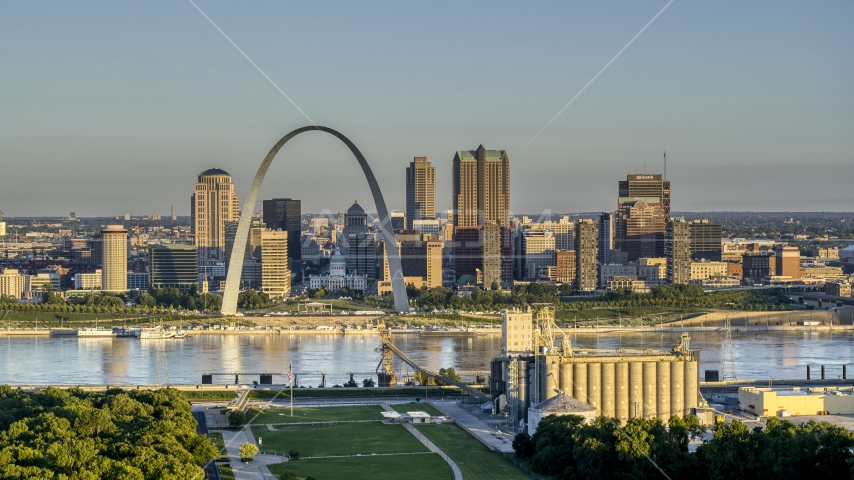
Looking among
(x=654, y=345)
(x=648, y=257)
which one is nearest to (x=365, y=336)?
(x=654, y=345)

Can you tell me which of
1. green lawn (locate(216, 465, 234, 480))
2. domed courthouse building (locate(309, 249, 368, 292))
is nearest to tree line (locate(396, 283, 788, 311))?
domed courthouse building (locate(309, 249, 368, 292))

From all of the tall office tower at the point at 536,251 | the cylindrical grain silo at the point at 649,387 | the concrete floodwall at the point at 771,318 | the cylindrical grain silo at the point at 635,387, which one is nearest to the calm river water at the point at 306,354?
the concrete floodwall at the point at 771,318

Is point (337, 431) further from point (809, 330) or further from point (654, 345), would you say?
point (809, 330)

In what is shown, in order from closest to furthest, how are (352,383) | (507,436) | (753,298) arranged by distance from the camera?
(507,436) → (352,383) → (753,298)

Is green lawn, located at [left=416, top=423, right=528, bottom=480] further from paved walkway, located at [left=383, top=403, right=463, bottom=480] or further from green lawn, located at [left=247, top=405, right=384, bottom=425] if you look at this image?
green lawn, located at [left=247, top=405, right=384, bottom=425]

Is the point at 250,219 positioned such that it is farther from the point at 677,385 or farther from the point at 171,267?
the point at 677,385

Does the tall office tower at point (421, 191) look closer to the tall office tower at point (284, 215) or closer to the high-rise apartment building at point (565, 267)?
the tall office tower at point (284, 215)
